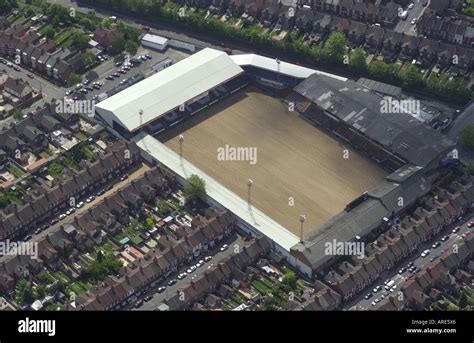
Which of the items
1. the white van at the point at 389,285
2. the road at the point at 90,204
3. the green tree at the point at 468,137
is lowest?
the road at the point at 90,204

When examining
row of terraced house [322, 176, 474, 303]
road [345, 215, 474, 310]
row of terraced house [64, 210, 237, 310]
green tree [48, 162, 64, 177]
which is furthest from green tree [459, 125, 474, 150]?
green tree [48, 162, 64, 177]

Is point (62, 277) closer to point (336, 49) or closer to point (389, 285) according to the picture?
point (389, 285)

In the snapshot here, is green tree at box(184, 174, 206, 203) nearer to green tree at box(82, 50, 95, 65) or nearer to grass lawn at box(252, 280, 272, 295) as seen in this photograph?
grass lawn at box(252, 280, 272, 295)

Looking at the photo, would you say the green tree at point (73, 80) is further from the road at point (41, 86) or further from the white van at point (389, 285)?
the white van at point (389, 285)

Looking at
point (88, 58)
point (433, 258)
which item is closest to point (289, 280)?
point (433, 258)

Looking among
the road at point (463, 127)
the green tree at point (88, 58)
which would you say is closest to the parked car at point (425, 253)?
the road at point (463, 127)

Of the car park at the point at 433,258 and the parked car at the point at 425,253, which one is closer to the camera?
the car park at the point at 433,258

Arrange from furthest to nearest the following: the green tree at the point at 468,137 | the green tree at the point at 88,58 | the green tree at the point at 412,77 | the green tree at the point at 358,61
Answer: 1. the green tree at the point at 88,58
2. the green tree at the point at 358,61
3. the green tree at the point at 412,77
4. the green tree at the point at 468,137
